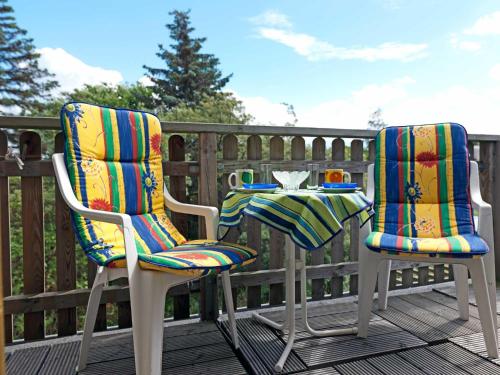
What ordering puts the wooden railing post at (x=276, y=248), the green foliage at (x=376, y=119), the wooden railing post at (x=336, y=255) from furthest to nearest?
1. the green foliage at (x=376, y=119)
2. the wooden railing post at (x=336, y=255)
3. the wooden railing post at (x=276, y=248)

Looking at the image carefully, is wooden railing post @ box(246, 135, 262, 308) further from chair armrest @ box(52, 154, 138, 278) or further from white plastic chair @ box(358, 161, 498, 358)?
chair armrest @ box(52, 154, 138, 278)

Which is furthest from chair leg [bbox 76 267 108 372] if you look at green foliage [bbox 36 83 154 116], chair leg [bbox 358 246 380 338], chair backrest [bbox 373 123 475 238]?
green foliage [bbox 36 83 154 116]

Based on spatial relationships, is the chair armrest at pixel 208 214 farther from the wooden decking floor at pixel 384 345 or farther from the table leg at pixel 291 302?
the wooden decking floor at pixel 384 345

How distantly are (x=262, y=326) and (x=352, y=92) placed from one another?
25.4 meters

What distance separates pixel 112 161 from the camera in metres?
1.82

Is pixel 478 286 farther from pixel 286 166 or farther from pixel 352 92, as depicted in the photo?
pixel 352 92

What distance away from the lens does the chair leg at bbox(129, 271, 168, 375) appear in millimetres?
1295

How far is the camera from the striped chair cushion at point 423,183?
208cm

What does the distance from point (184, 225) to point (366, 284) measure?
1106mm

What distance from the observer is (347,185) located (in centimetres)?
172

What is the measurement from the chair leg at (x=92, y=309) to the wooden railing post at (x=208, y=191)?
726 millimetres

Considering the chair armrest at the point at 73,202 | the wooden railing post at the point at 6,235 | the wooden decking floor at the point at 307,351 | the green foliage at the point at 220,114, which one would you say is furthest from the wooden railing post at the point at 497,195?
the green foliage at the point at 220,114

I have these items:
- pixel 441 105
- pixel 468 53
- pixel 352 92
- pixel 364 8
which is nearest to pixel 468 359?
pixel 364 8

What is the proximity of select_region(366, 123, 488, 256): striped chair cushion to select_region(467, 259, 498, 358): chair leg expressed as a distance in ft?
1.01
